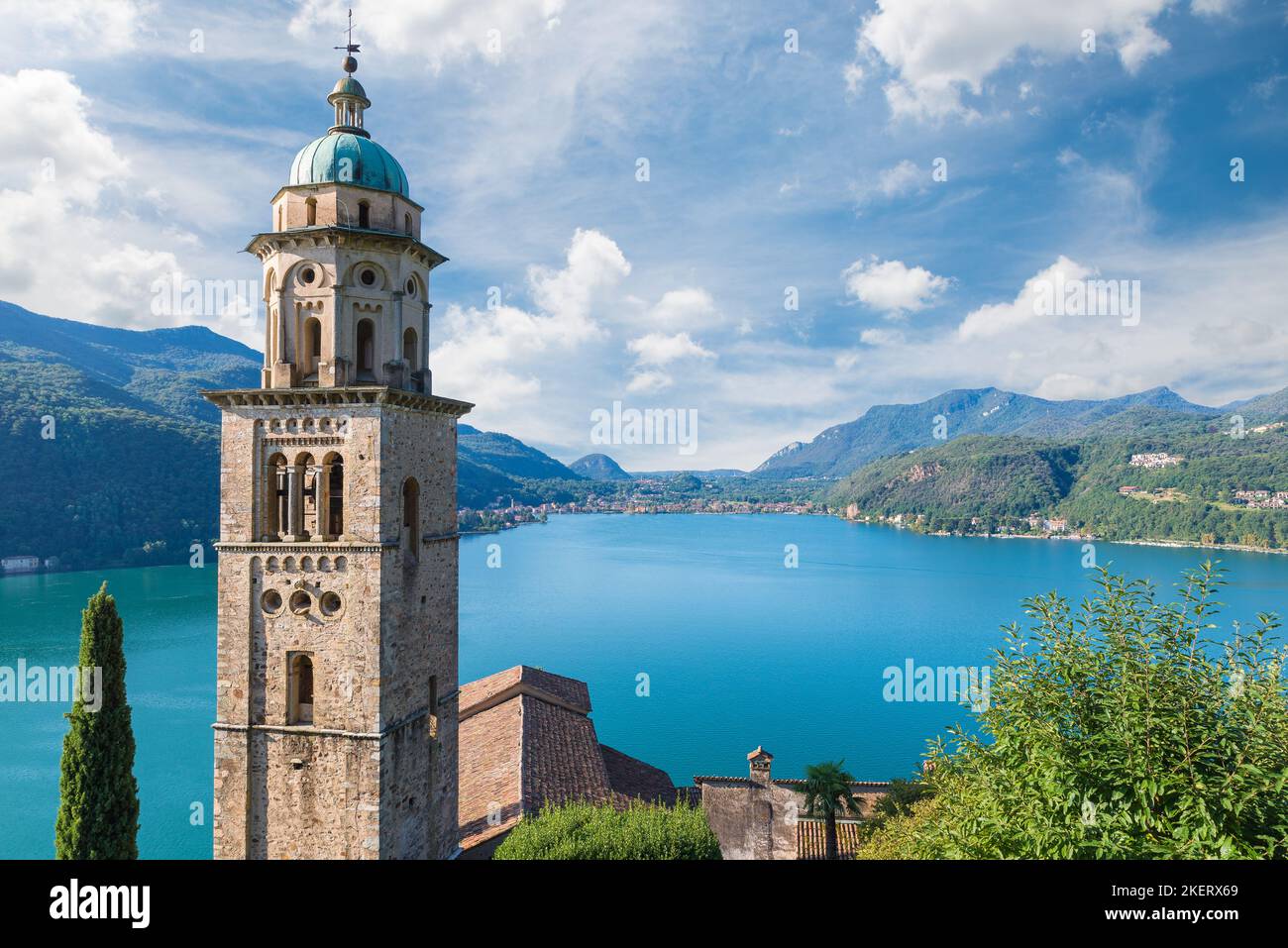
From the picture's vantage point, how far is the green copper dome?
16.1 m

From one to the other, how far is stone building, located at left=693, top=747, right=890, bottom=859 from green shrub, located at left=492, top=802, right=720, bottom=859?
730 centimetres

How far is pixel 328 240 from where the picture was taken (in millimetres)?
15602

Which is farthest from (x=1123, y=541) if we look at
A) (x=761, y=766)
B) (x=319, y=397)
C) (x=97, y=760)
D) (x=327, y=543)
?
(x=97, y=760)

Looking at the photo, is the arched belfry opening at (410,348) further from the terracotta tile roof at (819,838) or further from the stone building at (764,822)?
the terracotta tile roof at (819,838)

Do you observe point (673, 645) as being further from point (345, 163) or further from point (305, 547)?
point (345, 163)

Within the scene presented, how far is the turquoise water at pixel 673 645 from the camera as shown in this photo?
4050cm

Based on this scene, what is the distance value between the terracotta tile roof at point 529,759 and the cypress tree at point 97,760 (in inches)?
330

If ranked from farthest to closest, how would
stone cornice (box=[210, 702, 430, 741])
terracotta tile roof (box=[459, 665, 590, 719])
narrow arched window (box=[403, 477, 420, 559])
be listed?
terracotta tile roof (box=[459, 665, 590, 719])
narrow arched window (box=[403, 477, 420, 559])
stone cornice (box=[210, 702, 430, 741])

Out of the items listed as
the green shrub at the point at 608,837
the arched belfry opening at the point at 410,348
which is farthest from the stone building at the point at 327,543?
the green shrub at the point at 608,837

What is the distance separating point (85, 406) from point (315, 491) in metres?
120

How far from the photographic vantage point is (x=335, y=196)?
15.9 metres

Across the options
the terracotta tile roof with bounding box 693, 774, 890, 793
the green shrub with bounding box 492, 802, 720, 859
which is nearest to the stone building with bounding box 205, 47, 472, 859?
the green shrub with bounding box 492, 802, 720, 859

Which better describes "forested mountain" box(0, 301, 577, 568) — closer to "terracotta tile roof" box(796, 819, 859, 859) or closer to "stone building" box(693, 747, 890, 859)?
"stone building" box(693, 747, 890, 859)

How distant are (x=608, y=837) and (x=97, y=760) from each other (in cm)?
1242
